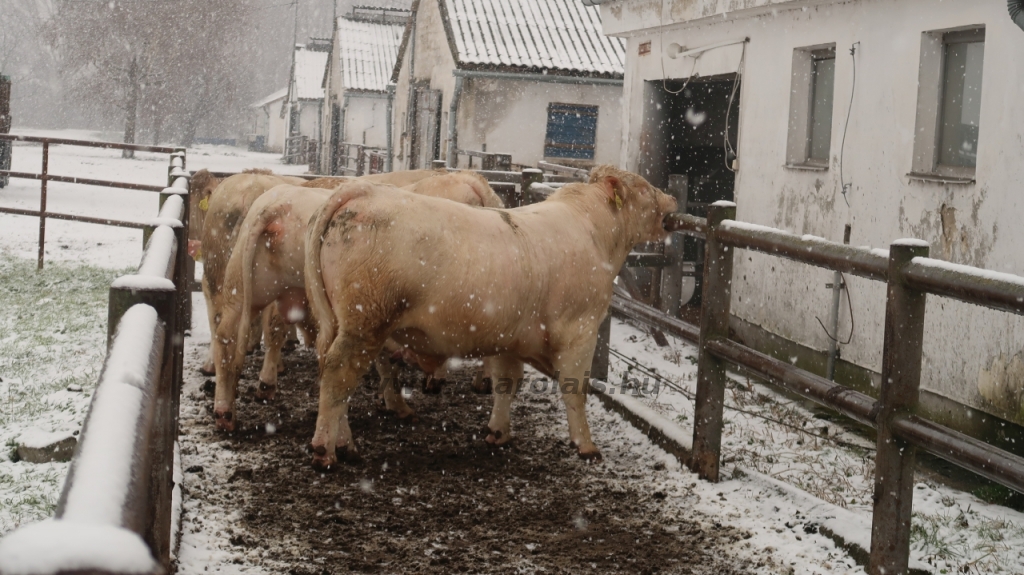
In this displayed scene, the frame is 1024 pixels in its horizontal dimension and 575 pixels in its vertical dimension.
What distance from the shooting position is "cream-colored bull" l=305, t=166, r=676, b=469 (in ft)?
14.8

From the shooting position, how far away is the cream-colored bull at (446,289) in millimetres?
4496

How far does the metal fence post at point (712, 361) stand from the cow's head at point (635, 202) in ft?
2.54

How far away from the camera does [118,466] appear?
1234 mm

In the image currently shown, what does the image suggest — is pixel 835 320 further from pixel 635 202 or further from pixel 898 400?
pixel 898 400

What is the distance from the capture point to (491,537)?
4.05 metres

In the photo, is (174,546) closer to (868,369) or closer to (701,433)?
(701,433)

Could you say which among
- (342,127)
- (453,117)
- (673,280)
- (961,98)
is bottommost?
(673,280)

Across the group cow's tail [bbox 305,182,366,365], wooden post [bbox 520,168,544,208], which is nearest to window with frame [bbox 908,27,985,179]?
wooden post [bbox 520,168,544,208]

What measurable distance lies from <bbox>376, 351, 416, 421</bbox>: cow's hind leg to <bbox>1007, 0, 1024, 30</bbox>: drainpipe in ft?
12.4

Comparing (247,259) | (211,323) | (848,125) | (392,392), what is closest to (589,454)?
(392,392)

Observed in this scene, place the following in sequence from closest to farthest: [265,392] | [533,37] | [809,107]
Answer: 1. [265,392]
2. [809,107]
3. [533,37]

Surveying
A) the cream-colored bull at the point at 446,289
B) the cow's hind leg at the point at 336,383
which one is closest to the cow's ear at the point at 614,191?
the cream-colored bull at the point at 446,289

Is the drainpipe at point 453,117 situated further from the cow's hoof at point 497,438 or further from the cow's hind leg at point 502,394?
the cow's hoof at point 497,438

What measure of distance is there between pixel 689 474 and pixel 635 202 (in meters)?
1.54
